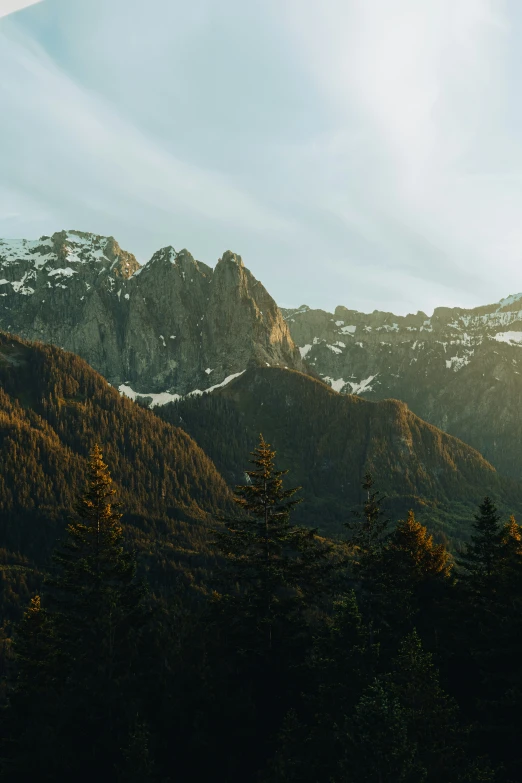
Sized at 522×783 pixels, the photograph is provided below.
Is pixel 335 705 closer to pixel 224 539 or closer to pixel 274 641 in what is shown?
pixel 274 641

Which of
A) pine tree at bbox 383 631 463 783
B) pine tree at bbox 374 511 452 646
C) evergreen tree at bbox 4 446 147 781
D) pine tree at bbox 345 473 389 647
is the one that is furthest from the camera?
pine tree at bbox 345 473 389 647

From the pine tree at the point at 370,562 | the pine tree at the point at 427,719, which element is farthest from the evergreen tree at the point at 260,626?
the pine tree at the point at 427,719

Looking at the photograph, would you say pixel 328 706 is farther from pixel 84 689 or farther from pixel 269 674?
pixel 84 689

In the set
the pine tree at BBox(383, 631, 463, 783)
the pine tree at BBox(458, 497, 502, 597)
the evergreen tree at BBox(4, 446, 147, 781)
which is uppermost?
the pine tree at BBox(458, 497, 502, 597)

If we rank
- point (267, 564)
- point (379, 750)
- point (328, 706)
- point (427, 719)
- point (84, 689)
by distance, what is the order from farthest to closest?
point (267, 564) < point (84, 689) < point (328, 706) < point (427, 719) < point (379, 750)

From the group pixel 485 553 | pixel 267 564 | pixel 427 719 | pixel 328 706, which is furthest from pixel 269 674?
pixel 485 553

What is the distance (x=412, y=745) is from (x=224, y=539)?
17.6m

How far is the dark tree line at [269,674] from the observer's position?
934 inches

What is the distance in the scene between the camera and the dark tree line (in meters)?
23.7

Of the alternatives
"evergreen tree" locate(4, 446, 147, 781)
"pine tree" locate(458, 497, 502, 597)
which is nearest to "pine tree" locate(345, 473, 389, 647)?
"pine tree" locate(458, 497, 502, 597)

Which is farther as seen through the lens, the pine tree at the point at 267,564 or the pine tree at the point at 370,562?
the pine tree at the point at 370,562

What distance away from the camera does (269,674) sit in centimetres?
3291

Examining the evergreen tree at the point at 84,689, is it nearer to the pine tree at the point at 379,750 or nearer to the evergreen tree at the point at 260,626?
the evergreen tree at the point at 260,626

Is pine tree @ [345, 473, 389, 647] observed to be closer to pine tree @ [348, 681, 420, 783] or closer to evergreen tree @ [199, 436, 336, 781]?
evergreen tree @ [199, 436, 336, 781]
